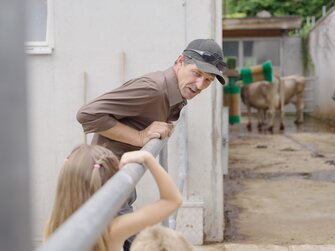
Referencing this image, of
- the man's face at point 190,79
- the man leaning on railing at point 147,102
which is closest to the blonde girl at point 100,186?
the man leaning on railing at point 147,102

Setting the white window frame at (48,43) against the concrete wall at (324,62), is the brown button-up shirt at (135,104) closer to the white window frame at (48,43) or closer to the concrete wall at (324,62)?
the white window frame at (48,43)

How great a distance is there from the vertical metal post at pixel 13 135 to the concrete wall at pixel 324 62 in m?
17.9

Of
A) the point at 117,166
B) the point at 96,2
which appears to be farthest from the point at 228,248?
the point at 117,166

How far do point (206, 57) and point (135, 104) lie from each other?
35 centimetres

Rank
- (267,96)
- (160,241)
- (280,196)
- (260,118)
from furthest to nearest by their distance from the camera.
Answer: (260,118), (267,96), (280,196), (160,241)

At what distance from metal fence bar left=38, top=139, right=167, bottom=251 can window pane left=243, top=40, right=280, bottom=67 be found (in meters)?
20.5

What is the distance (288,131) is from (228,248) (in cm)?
1098

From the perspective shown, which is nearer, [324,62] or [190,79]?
[190,79]

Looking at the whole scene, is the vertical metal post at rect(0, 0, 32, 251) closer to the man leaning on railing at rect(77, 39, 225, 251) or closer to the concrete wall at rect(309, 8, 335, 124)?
the man leaning on railing at rect(77, 39, 225, 251)

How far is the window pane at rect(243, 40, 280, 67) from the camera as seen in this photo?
70.7 feet

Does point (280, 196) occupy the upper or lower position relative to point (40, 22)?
lower

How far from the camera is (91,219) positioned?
932 millimetres

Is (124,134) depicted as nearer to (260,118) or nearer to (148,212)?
(148,212)

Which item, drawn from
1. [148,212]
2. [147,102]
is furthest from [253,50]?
[148,212]
